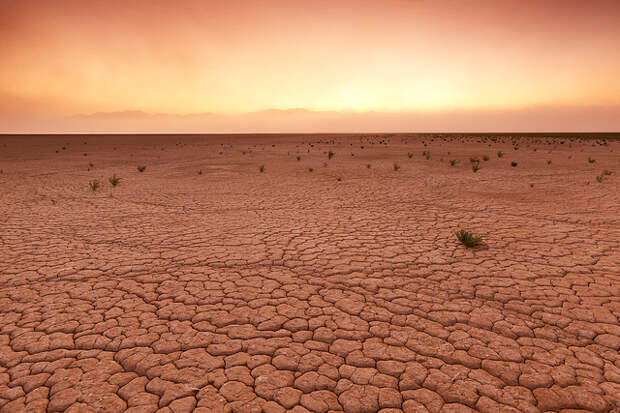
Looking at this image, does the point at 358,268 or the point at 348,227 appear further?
the point at 348,227

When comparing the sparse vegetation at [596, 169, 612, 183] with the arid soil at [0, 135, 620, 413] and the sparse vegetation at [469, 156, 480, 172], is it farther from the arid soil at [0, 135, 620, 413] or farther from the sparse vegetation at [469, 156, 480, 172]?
the arid soil at [0, 135, 620, 413]

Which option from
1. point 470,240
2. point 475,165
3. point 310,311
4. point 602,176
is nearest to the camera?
point 310,311

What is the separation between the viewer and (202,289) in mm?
3951

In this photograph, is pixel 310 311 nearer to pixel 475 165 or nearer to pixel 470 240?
pixel 470 240

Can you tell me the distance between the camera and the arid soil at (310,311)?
243cm

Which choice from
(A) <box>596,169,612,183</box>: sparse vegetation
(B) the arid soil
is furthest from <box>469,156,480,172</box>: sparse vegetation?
(B) the arid soil

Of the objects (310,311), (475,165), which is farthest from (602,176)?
(310,311)

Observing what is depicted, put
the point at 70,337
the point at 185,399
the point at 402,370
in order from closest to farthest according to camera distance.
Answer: the point at 185,399 → the point at 402,370 → the point at 70,337

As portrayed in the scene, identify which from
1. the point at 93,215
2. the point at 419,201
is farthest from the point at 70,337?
the point at 419,201

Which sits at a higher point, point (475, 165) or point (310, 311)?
point (475, 165)

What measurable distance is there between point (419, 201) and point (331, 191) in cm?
249

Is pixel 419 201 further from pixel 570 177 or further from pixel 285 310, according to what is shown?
pixel 570 177

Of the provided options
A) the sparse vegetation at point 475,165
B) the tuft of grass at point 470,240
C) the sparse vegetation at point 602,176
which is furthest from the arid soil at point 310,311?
the sparse vegetation at point 475,165

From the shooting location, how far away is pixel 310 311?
347 cm
